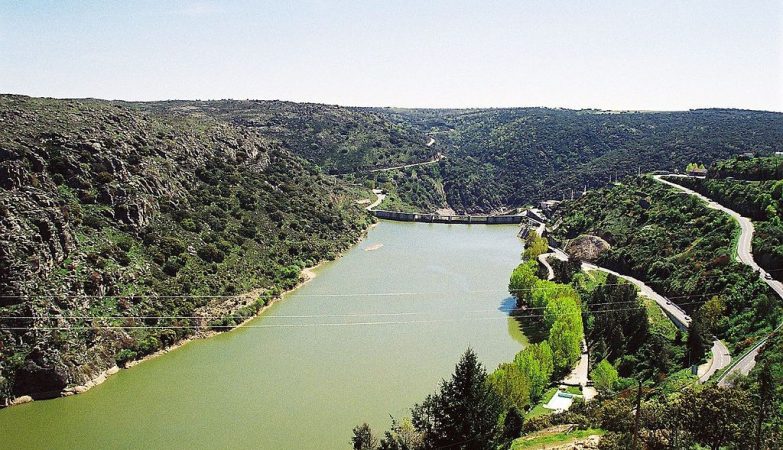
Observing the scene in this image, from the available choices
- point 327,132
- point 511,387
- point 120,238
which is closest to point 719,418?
point 511,387

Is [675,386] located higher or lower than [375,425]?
higher

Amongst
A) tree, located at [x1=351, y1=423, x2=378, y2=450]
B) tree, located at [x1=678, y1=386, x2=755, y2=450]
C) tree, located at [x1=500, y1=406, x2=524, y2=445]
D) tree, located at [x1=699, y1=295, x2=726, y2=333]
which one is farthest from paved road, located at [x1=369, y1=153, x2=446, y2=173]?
tree, located at [x1=678, y1=386, x2=755, y2=450]

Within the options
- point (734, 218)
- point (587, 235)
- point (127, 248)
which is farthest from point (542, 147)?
point (127, 248)

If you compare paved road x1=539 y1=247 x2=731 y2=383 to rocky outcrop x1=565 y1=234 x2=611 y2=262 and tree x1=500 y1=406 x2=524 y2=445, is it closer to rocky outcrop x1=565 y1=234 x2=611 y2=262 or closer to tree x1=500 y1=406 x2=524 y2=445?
rocky outcrop x1=565 y1=234 x2=611 y2=262

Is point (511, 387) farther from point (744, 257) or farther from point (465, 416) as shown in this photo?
point (744, 257)

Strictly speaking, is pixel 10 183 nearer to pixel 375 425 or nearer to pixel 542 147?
pixel 375 425

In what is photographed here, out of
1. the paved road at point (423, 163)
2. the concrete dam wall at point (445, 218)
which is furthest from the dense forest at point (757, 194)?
the paved road at point (423, 163)

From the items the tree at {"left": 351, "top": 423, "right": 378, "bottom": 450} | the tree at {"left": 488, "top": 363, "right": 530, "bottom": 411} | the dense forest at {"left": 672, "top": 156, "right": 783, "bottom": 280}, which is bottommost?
the tree at {"left": 351, "top": 423, "right": 378, "bottom": 450}
